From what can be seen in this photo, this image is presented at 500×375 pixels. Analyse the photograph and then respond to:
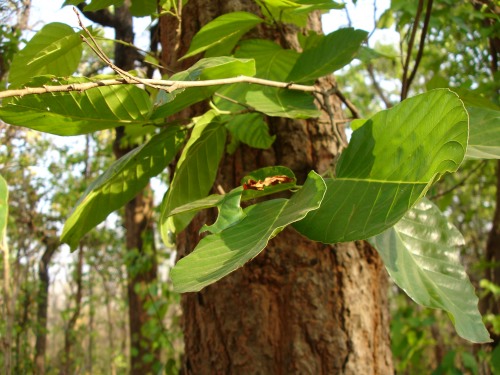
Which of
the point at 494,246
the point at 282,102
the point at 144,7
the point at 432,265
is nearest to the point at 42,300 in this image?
the point at 494,246

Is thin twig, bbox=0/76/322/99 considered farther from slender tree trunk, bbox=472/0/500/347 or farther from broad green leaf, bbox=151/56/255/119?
slender tree trunk, bbox=472/0/500/347

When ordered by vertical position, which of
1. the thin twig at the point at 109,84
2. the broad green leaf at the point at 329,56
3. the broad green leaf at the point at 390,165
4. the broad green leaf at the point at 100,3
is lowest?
the broad green leaf at the point at 390,165

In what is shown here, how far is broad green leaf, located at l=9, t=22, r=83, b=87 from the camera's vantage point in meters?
0.78

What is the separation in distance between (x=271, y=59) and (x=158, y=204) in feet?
12.6

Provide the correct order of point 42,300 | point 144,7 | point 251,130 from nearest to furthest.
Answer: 1. point 251,130
2. point 144,7
3. point 42,300

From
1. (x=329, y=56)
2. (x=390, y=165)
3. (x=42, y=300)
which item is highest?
(x=42, y=300)

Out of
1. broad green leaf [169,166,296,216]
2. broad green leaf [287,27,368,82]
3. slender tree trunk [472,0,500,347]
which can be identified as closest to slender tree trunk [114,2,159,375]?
slender tree trunk [472,0,500,347]

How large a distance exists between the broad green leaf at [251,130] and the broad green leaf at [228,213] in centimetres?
30

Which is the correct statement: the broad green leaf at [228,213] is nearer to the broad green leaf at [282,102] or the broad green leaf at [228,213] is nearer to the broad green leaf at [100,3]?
the broad green leaf at [282,102]

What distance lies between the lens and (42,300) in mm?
7887

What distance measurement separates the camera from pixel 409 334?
2.75 m

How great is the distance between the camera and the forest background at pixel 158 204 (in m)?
1.60

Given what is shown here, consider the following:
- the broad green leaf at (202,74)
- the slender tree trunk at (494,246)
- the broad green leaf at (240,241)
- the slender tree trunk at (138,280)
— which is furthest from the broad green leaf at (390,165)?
the slender tree trunk at (138,280)

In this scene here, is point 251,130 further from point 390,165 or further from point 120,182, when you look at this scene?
point 390,165
